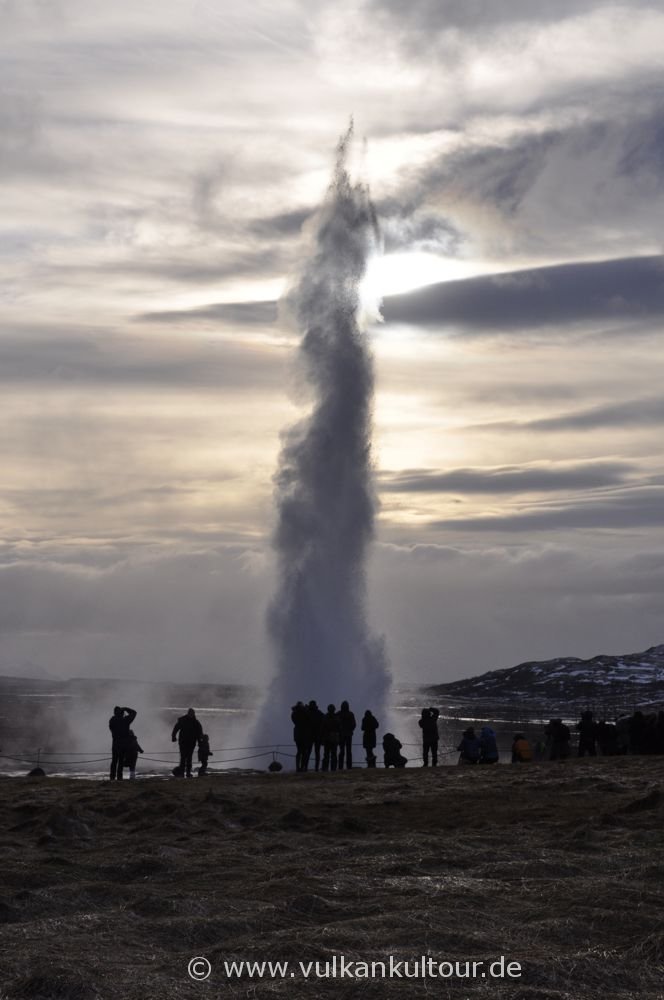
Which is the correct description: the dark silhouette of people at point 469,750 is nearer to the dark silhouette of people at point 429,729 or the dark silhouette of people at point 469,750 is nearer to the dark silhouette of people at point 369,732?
the dark silhouette of people at point 429,729

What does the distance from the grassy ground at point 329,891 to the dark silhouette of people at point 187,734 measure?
7.33 m

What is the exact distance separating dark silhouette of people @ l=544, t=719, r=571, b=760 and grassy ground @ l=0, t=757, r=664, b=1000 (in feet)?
40.1

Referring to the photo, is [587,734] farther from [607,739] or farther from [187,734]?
[187,734]

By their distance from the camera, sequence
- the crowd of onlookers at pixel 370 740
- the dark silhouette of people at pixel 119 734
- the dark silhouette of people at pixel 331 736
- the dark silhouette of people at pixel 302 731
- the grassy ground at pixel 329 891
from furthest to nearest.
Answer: the dark silhouette of people at pixel 331 736 → the dark silhouette of people at pixel 302 731 → the crowd of onlookers at pixel 370 740 → the dark silhouette of people at pixel 119 734 → the grassy ground at pixel 329 891

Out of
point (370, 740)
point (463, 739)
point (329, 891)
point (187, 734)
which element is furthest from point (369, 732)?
point (329, 891)

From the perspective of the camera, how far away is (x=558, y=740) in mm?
37594

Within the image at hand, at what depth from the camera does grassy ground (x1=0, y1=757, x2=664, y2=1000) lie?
10695 mm

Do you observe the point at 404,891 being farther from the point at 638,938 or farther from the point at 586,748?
the point at 586,748

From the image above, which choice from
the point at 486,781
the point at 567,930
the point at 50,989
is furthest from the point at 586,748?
the point at 50,989

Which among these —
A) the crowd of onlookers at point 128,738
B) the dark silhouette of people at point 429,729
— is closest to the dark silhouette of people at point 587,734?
the dark silhouette of people at point 429,729

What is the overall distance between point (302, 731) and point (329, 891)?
67.8 ft

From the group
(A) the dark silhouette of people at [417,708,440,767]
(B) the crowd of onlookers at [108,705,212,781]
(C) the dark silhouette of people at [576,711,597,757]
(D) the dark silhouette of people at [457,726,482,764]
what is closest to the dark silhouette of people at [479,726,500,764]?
(D) the dark silhouette of people at [457,726,482,764]

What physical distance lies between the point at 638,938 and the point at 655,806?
10.1 m

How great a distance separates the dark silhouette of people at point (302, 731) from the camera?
1355 inches
